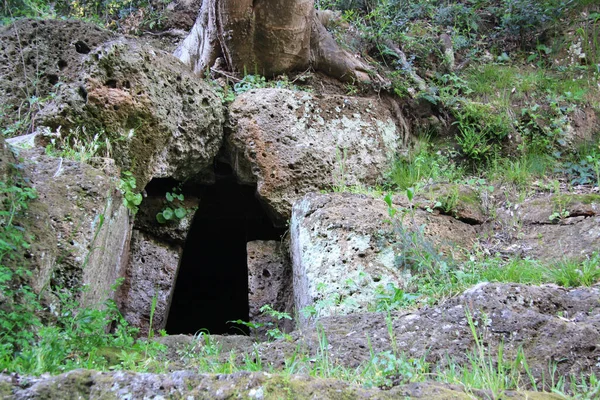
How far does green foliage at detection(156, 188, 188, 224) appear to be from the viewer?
591 centimetres

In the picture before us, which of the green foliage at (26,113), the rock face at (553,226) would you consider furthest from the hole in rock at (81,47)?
the rock face at (553,226)

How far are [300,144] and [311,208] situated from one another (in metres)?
1.03

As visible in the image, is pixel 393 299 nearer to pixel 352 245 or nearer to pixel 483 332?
pixel 352 245

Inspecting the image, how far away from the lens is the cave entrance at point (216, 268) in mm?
7078

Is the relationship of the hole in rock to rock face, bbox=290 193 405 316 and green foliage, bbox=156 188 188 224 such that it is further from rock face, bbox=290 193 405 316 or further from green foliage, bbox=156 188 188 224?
rock face, bbox=290 193 405 316

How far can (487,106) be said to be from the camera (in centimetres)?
678

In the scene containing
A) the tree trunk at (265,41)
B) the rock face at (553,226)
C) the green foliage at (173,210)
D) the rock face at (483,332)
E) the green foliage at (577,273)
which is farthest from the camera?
the tree trunk at (265,41)

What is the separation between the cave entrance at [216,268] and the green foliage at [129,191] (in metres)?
1.92

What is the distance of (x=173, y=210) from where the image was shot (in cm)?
601

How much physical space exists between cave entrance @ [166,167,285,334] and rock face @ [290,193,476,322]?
1.87m

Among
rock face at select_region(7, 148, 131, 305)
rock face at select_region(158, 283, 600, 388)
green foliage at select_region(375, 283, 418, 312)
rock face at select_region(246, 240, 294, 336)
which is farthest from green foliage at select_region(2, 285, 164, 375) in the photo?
rock face at select_region(246, 240, 294, 336)

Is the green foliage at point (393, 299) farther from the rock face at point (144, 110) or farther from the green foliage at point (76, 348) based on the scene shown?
the rock face at point (144, 110)

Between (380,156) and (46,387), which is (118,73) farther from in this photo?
(46,387)

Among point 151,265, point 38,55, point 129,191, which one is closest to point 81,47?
point 38,55
